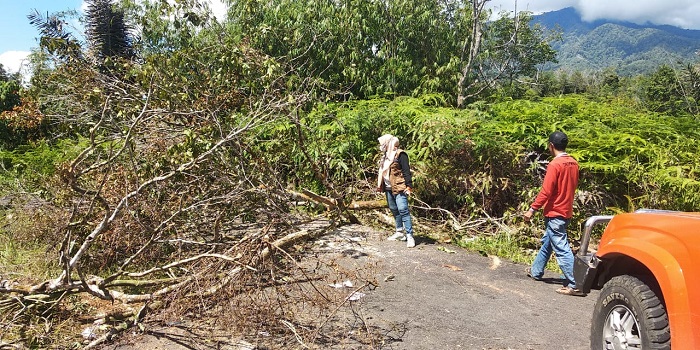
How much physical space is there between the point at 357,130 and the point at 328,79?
3135 mm

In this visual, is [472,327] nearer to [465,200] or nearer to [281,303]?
[281,303]

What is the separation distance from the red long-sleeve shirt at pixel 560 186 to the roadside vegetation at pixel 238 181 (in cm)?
136

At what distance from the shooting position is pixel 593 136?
695 centimetres

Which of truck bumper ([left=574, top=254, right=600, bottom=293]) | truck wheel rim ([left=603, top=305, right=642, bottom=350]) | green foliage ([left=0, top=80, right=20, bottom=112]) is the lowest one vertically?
truck wheel rim ([left=603, top=305, right=642, bottom=350])

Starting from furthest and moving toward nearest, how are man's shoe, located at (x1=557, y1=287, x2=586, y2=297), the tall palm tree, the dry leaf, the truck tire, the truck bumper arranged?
the tall palm tree < the dry leaf < man's shoe, located at (x1=557, y1=287, x2=586, y2=297) < the truck bumper < the truck tire

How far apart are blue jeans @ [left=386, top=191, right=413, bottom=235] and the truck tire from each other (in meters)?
3.29

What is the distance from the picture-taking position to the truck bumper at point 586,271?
12.3 ft

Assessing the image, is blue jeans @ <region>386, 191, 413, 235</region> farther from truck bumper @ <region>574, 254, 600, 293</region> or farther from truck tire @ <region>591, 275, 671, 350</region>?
truck tire @ <region>591, 275, 671, 350</region>

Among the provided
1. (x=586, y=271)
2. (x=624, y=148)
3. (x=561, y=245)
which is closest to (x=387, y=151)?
(x=561, y=245)

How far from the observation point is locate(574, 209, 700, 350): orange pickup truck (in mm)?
2645

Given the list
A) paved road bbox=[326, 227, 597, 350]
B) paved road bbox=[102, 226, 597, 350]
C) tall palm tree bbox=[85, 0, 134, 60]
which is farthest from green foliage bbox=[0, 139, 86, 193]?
paved road bbox=[326, 227, 597, 350]

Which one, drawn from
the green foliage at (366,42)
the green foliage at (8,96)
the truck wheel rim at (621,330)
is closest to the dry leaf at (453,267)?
the truck wheel rim at (621,330)

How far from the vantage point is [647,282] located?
10.3 ft

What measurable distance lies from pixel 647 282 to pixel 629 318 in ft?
0.85
